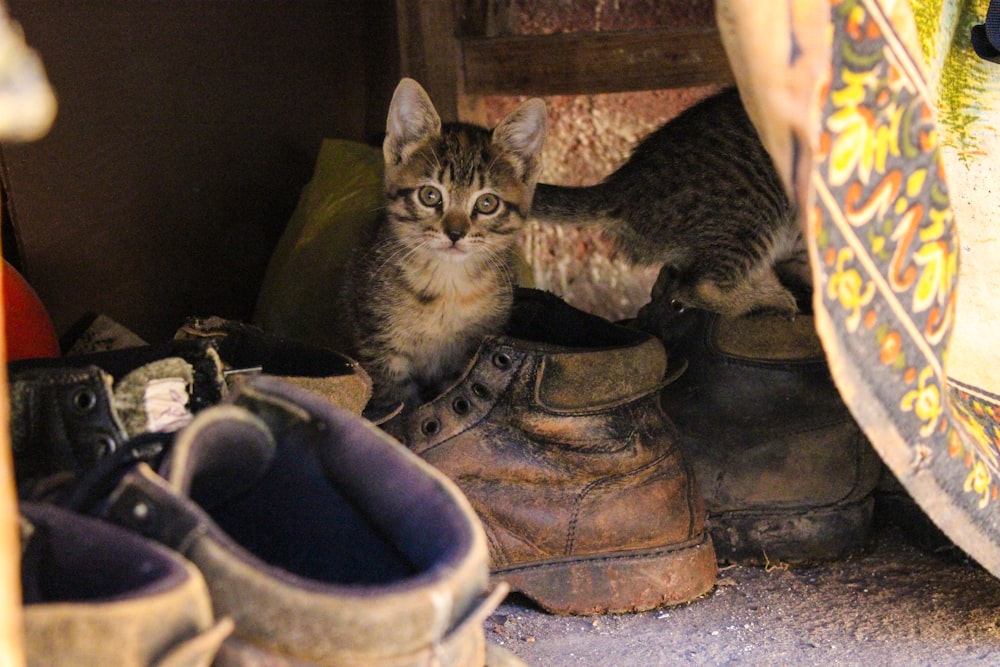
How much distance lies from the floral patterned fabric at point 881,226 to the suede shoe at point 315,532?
44 centimetres

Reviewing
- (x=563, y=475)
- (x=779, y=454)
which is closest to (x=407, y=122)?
(x=563, y=475)

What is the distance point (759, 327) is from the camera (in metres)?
1.65

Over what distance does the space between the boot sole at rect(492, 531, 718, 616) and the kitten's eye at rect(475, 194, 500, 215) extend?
0.88 metres

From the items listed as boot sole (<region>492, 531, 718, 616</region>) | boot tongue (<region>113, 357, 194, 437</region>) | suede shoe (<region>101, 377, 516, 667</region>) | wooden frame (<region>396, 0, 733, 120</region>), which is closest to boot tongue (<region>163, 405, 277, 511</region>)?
suede shoe (<region>101, 377, 516, 667</region>)

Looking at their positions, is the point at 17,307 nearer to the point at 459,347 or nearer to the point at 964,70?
the point at 459,347

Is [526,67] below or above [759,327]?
above

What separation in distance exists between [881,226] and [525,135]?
1207mm

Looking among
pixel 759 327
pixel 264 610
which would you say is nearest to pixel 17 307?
pixel 264 610

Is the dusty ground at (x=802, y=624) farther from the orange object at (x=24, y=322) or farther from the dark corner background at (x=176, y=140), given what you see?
the dark corner background at (x=176, y=140)

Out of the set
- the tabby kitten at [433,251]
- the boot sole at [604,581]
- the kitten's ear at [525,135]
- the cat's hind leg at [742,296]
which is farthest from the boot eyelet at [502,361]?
the kitten's ear at [525,135]

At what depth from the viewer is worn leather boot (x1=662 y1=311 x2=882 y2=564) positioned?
1632mm

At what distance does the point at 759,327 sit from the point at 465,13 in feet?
3.86

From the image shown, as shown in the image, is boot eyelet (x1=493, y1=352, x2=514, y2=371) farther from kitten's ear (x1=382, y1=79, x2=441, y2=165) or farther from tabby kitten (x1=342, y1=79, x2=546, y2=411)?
kitten's ear (x1=382, y1=79, x2=441, y2=165)

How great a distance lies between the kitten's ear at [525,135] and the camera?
2.00 m
